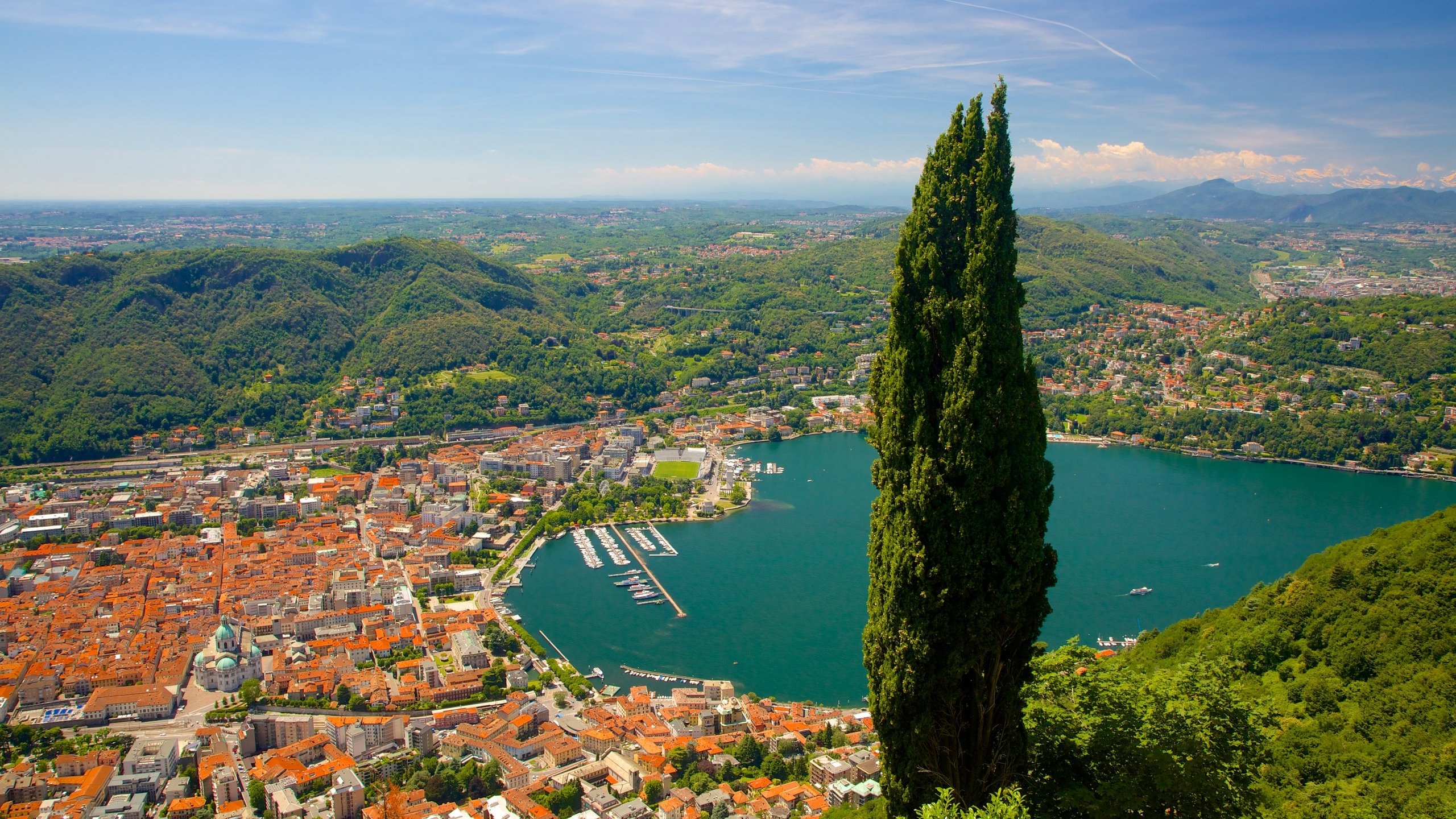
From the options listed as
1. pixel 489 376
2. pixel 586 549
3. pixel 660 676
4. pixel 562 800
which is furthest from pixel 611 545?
pixel 489 376

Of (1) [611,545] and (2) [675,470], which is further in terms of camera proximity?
(2) [675,470]

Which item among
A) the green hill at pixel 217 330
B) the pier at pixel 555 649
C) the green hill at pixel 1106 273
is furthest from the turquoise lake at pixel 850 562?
the green hill at pixel 1106 273

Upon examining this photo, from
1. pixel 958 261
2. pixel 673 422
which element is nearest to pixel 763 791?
pixel 958 261

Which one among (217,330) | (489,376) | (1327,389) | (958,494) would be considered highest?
(958,494)

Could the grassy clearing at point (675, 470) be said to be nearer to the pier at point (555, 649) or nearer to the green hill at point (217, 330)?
the pier at point (555, 649)

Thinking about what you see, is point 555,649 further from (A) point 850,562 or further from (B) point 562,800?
(A) point 850,562

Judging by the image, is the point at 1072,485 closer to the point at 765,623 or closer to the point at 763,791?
the point at 765,623
